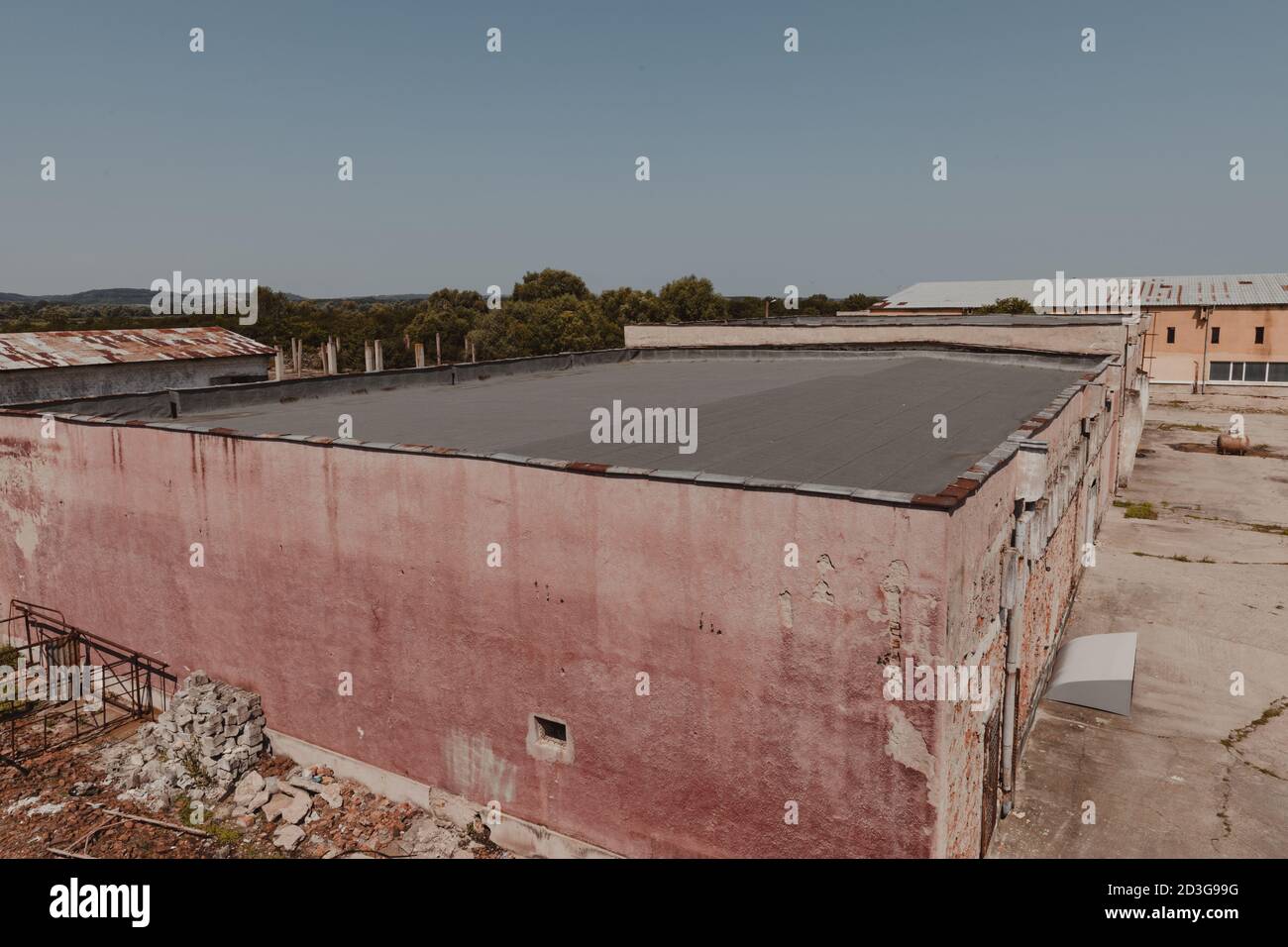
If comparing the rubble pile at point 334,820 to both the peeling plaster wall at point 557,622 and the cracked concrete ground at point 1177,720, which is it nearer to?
the peeling plaster wall at point 557,622

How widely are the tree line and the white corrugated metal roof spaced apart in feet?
30.1

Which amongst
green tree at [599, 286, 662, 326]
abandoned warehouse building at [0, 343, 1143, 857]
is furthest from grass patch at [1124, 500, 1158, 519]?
green tree at [599, 286, 662, 326]

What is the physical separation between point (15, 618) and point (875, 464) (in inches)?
586

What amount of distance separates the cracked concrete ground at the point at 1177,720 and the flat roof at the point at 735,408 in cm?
452

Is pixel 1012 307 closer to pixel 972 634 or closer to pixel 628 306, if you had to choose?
pixel 628 306

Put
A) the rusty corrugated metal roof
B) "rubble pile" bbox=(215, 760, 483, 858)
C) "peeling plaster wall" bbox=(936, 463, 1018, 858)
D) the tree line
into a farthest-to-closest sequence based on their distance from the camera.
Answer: the tree line → the rusty corrugated metal roof → "rubble pile" bbox=(215, 760, 483, 858) → "peeling plaster wall" bbox=(936, 463, 1018, 858)

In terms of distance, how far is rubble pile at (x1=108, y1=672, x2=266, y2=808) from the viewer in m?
10.7

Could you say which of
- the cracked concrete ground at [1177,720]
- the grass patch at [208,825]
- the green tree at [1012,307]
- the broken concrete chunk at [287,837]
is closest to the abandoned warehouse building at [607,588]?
the cracked concrete ground at [1177,720]

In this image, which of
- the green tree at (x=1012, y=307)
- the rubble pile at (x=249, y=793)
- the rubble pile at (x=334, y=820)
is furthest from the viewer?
the green tree at (x=1012, y=307)

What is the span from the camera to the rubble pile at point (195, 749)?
421 inches

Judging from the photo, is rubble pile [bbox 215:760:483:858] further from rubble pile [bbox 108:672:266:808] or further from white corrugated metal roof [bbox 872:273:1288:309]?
white corrugated metal roof [bbox 872:273:1288:309]
